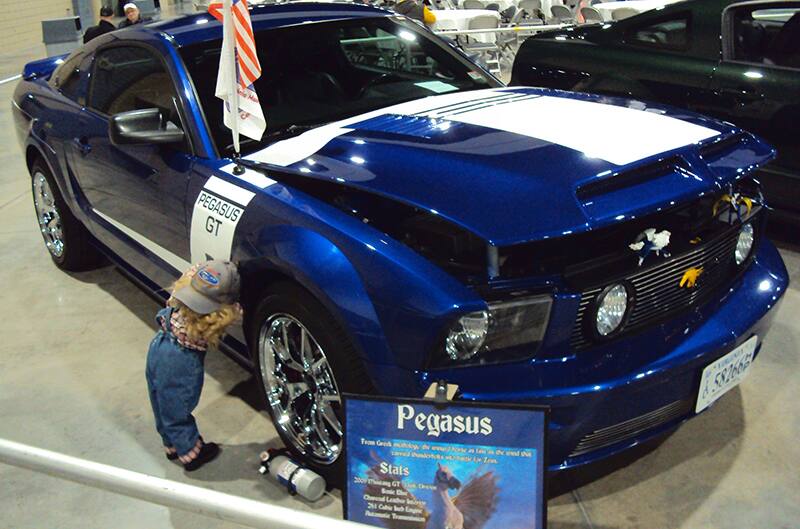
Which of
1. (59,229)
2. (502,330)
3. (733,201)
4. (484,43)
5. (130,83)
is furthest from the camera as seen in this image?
(484,43)

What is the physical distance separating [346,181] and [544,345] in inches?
30.2

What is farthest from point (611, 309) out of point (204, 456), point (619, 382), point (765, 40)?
point (765, 40)

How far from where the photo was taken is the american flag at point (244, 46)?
112 inches

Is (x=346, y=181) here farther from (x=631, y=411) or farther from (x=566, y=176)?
(x=631, y=411)

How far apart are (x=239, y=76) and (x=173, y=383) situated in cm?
106

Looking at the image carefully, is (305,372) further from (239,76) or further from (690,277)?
(690,277)

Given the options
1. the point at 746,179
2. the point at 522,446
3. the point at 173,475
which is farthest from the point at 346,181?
the point at 746,179

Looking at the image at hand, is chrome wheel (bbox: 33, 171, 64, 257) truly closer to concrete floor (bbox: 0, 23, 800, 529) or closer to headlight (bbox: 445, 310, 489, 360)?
concrete floor (bbox: 0, 23, 800, 529)

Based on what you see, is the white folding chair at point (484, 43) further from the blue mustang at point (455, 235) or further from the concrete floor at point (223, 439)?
the blue mustang at point (455, 235)

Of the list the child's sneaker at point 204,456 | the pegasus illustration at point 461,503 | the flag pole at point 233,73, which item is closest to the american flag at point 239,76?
the flag pole at point 233,73

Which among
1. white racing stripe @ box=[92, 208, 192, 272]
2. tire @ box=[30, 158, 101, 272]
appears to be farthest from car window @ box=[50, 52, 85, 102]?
white racing stripe @ box=[92, 208, 192, 272]

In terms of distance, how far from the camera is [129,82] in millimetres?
3564

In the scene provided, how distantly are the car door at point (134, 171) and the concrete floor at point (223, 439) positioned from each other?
0.47 metres

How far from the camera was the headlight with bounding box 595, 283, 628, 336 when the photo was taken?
7.23 feet
